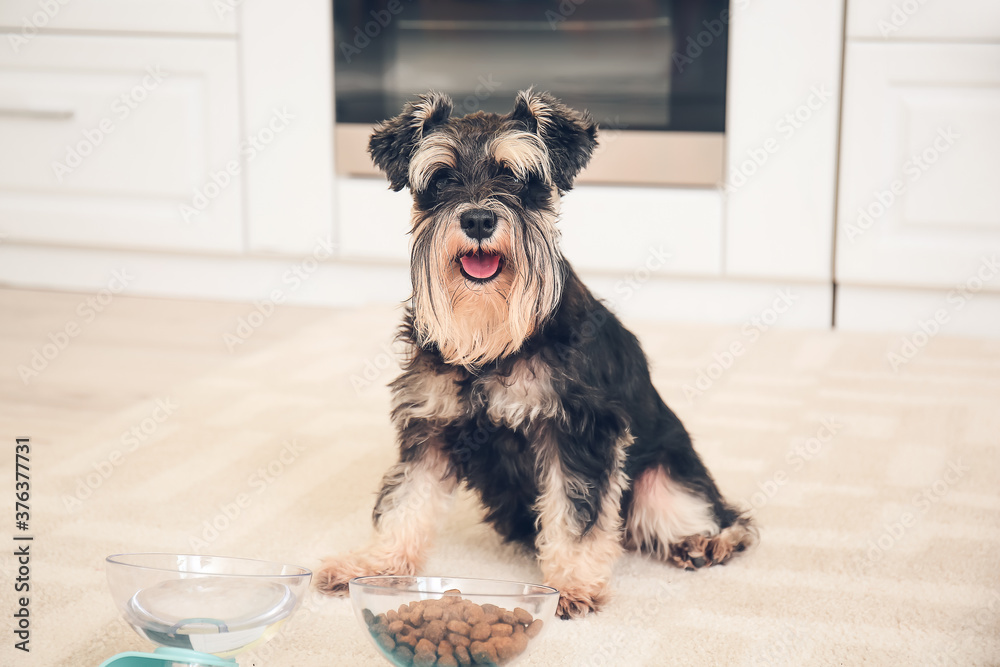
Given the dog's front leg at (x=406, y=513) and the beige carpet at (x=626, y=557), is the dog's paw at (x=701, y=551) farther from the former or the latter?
the dog's front leg at (x=406, y=513)

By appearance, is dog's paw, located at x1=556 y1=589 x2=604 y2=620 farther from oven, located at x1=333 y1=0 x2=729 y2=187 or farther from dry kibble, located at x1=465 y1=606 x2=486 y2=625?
oven, located at x1=333 y1=0 x2=729 y2=187

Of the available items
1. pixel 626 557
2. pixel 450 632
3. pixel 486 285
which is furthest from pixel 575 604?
pixel 486 285

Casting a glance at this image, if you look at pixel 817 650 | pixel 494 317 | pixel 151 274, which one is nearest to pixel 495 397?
pixel 494 317

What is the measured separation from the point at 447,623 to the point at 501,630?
7 cm

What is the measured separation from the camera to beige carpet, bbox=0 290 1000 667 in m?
1.44

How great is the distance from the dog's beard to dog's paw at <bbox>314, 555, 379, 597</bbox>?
1.16ft

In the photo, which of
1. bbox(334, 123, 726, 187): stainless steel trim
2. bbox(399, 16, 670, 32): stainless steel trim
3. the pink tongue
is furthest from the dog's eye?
bbox(399, 16, 670, 32): stainless steel trim

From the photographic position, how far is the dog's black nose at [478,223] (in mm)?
1389

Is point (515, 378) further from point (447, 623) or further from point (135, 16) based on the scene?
point (135, 16)

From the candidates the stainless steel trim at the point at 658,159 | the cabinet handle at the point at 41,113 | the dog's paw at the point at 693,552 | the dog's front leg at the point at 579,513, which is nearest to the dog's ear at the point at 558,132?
the dog's front leg at the point at 579,513

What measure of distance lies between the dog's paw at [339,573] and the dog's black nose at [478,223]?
0.55 metres

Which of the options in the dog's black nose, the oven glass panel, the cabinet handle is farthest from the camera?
the cabinet handle

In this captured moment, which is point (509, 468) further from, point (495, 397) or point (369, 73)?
point (369, 73)

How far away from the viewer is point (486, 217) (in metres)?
1.39
